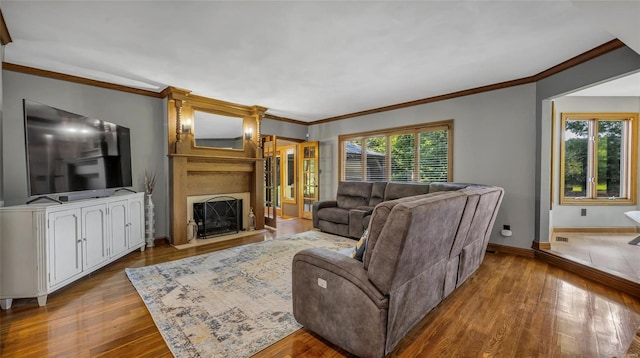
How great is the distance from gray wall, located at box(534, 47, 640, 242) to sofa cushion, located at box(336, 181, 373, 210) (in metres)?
2.61

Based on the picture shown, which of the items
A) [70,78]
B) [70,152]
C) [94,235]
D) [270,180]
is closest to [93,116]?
[70,78]

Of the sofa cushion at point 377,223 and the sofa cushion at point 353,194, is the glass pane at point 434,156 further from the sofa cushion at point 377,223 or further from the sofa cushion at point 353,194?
the sofa cushion at point 377,223

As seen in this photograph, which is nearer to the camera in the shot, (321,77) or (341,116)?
(321,77)

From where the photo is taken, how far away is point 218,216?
5.00m

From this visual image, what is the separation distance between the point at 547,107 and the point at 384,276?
3.77m

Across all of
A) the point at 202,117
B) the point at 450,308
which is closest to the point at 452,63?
the point at 450,308

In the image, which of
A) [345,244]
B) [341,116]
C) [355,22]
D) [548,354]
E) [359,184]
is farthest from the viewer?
[341,116]

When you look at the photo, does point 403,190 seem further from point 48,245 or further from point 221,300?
point 48,245

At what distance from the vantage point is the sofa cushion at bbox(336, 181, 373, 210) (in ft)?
17.3

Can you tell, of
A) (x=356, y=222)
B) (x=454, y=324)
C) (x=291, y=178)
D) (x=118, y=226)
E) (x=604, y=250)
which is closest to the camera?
(x=454, y=324)

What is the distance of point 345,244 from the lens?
4.38m

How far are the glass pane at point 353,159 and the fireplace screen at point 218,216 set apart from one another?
2557 mm

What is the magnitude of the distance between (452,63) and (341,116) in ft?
10.7

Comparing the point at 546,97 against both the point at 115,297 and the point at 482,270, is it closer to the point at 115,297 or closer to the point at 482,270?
the point at 482,270
